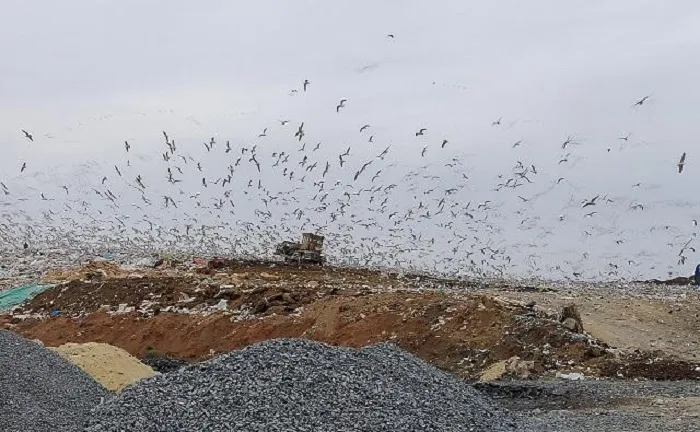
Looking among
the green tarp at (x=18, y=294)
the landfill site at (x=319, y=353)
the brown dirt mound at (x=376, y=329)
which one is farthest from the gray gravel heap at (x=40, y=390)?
the green tarp at (x=18, y=294)

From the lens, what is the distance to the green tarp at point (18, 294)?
2009 cm

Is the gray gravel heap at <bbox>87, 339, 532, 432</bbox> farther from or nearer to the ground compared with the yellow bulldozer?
farther from the ground

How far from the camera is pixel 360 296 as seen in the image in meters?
16.9

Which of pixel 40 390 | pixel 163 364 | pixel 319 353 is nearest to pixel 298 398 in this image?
pixel 319 353

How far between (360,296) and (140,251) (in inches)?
560

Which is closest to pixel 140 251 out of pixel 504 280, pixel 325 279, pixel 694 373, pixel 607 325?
pixel 325 279

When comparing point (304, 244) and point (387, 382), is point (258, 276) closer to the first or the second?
point (304, 244)

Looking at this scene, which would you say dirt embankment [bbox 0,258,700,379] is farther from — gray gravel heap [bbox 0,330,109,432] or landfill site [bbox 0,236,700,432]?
gray gravel heap [bbox 0,330,109,432]

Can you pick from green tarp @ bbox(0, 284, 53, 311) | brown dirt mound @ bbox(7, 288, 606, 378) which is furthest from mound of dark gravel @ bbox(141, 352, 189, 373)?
green tarp @ bbox(0, 284, 53, 311)

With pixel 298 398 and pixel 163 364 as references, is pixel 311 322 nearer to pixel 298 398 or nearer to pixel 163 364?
pixel 163 364

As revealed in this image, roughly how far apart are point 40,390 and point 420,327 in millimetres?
7553

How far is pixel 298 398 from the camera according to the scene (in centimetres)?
714

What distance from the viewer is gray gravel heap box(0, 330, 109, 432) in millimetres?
7711

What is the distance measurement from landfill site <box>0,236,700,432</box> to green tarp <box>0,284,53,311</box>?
5 cm
